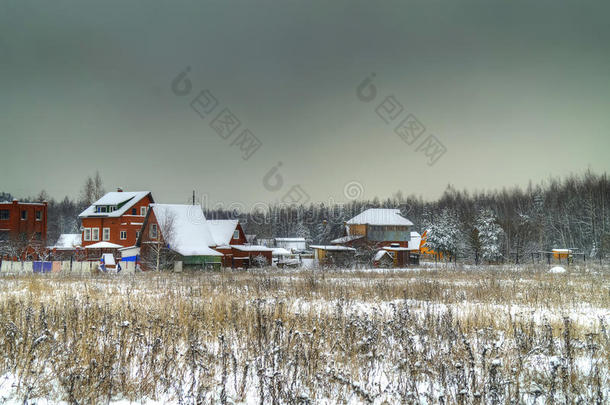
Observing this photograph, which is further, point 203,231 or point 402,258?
point 402,258

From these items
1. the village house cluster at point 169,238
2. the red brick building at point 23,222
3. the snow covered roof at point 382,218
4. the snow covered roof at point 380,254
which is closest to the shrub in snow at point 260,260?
the village house cluster at point 169,238

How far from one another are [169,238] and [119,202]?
576 inches

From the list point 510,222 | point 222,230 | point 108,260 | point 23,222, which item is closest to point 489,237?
point 510,222

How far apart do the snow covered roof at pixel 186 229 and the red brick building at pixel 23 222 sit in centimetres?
2157

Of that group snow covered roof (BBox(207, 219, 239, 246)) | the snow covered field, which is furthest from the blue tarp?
the snow covered field

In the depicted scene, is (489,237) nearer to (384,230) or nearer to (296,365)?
Result: (384,230)

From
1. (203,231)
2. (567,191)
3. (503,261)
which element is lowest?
(503,261)

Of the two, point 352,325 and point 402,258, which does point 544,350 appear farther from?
point 402,258

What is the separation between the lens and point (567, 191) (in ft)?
295

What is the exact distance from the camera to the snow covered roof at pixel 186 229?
4252 cm

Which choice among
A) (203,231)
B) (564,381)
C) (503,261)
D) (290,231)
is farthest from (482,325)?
(290,231)

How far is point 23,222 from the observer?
187 ft

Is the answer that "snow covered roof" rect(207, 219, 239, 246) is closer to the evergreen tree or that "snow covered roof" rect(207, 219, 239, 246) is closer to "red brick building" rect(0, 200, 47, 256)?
"red brick building" rect(0, 200, 47, 256)

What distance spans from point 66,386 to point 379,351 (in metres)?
4.72
